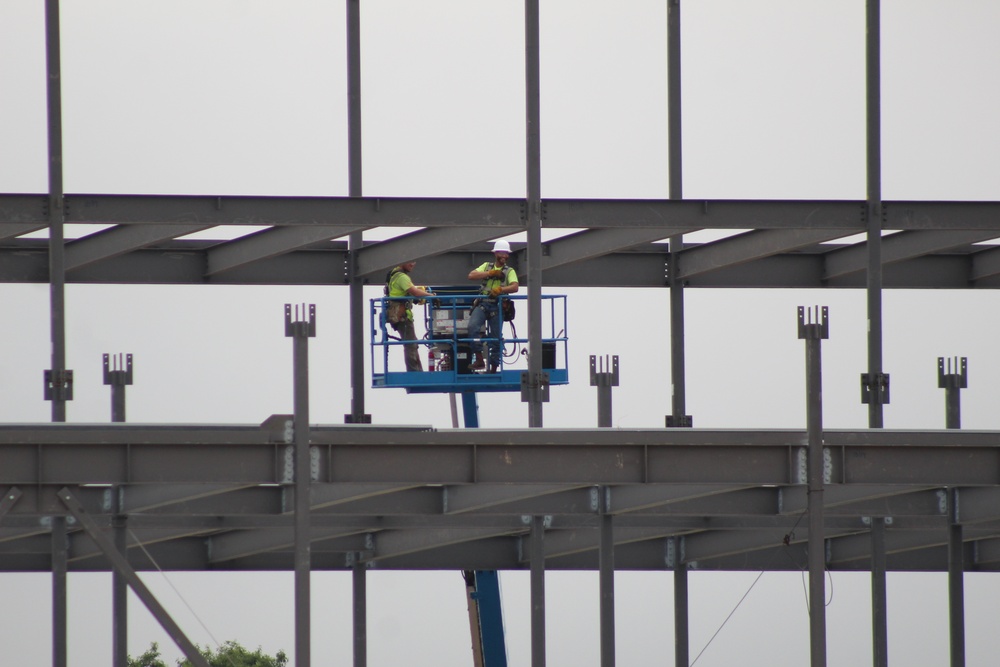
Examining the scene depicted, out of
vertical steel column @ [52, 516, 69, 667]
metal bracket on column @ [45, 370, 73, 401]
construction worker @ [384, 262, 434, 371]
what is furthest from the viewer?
construction worker @ [384, 262, 434, 371]

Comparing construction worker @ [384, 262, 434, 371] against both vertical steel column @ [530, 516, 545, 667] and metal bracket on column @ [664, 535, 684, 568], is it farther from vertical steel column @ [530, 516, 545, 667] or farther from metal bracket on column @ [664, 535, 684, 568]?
metal bracket on column @ [664, 535, 684, 568]

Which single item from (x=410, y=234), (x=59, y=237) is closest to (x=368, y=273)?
(x=410, y=234)

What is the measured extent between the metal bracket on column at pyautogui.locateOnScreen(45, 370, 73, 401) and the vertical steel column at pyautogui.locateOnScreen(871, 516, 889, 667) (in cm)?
1193

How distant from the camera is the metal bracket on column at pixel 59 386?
21.9 m

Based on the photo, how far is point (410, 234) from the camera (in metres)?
24.3

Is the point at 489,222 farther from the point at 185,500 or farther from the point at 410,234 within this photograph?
the point at 185,500

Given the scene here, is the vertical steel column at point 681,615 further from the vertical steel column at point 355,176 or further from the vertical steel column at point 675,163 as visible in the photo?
the vertical steel column at point 355,176

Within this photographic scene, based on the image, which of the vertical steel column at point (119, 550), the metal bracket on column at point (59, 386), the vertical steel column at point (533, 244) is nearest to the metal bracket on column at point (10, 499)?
the vertical steel column at point (119, 550)

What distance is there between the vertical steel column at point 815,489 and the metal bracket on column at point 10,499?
29.0 ft

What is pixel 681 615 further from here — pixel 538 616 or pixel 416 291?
pixel 416 291

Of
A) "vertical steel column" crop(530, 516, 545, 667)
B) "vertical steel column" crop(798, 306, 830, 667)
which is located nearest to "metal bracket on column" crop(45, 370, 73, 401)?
"vertical steel column" crop(530, 516, 545, 667)

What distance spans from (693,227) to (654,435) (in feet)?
20.3

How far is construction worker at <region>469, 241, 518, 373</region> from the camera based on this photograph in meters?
23.1

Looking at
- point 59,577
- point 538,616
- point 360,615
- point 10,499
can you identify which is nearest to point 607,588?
point 538,616
